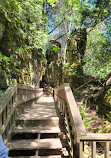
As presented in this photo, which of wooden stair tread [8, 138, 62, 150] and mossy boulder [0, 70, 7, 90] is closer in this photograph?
wooden stair tread [8, 138, 62, 150]

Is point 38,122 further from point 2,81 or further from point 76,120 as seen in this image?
point 2,81

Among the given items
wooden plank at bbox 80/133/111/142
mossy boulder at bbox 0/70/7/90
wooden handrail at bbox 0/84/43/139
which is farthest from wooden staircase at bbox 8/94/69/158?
mossy boulder at bbox 0/70/7/90

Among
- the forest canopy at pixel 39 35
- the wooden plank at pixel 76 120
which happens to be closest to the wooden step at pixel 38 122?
the wooden plank at pixel 76 120

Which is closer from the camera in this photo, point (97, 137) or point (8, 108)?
point (97, 137)

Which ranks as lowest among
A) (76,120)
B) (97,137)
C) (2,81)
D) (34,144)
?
(34,144)

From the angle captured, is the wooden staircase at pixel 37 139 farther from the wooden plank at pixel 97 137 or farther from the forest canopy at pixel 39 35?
the forest canopy at pixel 39 35

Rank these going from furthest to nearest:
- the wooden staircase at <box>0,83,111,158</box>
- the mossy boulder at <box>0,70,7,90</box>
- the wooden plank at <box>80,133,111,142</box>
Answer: the mossy boulder at <box>0,70,7,90</box>
the wooden staircase at <box>0,83,111,158</box>
the wooden plank at <box>80,133,111,142</box>

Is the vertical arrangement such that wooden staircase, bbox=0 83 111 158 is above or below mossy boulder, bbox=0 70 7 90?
below

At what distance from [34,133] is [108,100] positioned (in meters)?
4.90

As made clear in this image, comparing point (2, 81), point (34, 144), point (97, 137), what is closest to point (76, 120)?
point (97, 137)

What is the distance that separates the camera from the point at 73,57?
1664 cm

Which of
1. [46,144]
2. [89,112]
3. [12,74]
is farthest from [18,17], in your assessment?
[89,112]

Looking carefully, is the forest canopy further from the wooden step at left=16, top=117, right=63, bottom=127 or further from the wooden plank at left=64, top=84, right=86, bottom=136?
the wooden plank at left=64, top=84, right=86, bottom=136

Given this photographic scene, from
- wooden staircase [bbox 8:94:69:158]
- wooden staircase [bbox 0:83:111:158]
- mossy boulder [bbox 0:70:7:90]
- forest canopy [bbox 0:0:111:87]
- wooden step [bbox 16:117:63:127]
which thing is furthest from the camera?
forest canopy [bbox 0:0:111:87]
